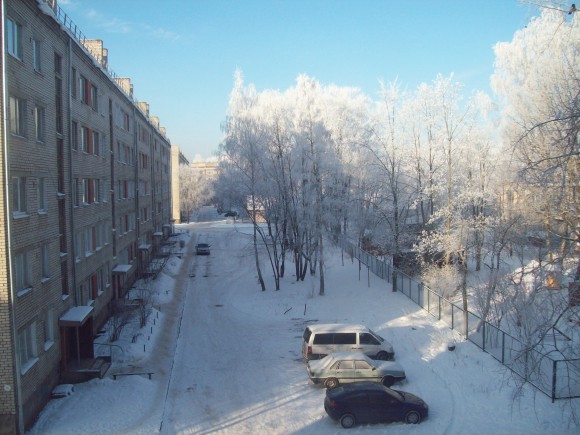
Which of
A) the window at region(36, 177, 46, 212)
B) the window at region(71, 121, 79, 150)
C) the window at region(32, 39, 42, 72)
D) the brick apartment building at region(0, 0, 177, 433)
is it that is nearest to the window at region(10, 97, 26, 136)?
the brick apartment building at region(0, 0, 177, 433)

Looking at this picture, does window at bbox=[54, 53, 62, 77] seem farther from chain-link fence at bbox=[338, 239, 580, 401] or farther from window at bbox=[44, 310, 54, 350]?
chain-link fence at bbox=[338, 239, 580, 401]

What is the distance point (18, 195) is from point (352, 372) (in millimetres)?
10724

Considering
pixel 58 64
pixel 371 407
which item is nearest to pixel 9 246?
pixel 58 64

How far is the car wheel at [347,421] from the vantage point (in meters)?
13.0

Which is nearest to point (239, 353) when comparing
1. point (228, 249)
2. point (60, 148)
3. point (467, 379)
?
point (467, 379)

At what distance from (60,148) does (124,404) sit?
839cm

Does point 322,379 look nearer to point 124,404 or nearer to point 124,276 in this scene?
point 124,404

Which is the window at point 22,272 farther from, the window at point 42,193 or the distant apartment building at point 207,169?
the distant apartment building at point 207,169

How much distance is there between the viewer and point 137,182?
111 feet

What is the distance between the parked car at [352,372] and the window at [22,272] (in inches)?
337

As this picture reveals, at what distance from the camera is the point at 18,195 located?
12.9 metres

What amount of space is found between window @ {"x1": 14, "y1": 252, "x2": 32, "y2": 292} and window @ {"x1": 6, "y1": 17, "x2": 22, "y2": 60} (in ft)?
16.6

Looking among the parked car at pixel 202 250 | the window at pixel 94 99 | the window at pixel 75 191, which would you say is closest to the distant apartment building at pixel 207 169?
the parked car at pixel 202 250

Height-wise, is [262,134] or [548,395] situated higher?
[262,134]
